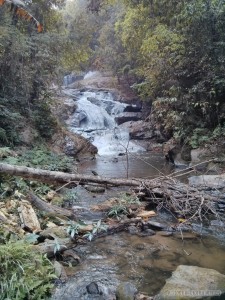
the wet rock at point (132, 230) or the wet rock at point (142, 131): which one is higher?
the wet rock at point (142, 131)

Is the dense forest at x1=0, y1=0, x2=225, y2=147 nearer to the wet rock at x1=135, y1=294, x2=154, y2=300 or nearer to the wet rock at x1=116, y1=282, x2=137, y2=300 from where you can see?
the wet rock at x1=116, y1=282, x2=137, y2=300

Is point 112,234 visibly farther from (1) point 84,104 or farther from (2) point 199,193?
(1) point 84,104

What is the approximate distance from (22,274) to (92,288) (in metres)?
0.86

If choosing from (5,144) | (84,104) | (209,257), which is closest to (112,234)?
(209,257)

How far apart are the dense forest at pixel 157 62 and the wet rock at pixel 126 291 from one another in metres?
7.91

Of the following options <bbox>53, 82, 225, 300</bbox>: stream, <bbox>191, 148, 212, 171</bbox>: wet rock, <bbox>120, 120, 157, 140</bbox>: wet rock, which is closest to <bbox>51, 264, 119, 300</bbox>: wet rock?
<bbox>53, 82, 225, 300</bbox>: stream

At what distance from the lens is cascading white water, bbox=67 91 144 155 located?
18.6m

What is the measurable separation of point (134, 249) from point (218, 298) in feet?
5.42

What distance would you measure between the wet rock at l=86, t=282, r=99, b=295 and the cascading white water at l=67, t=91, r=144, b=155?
527 inches

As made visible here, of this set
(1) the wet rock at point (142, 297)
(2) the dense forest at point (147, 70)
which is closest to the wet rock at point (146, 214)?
(1) the wet rock at point (142, 297)

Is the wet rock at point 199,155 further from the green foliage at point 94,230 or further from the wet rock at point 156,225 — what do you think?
the green foliage at point 94,230

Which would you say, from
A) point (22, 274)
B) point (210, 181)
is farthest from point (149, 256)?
point (210, 181)

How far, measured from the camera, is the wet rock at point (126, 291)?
11.2 ft

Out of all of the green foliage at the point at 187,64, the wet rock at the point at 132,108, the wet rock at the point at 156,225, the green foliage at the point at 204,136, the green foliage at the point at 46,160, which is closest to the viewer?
the wet rock at the point at 156,225
